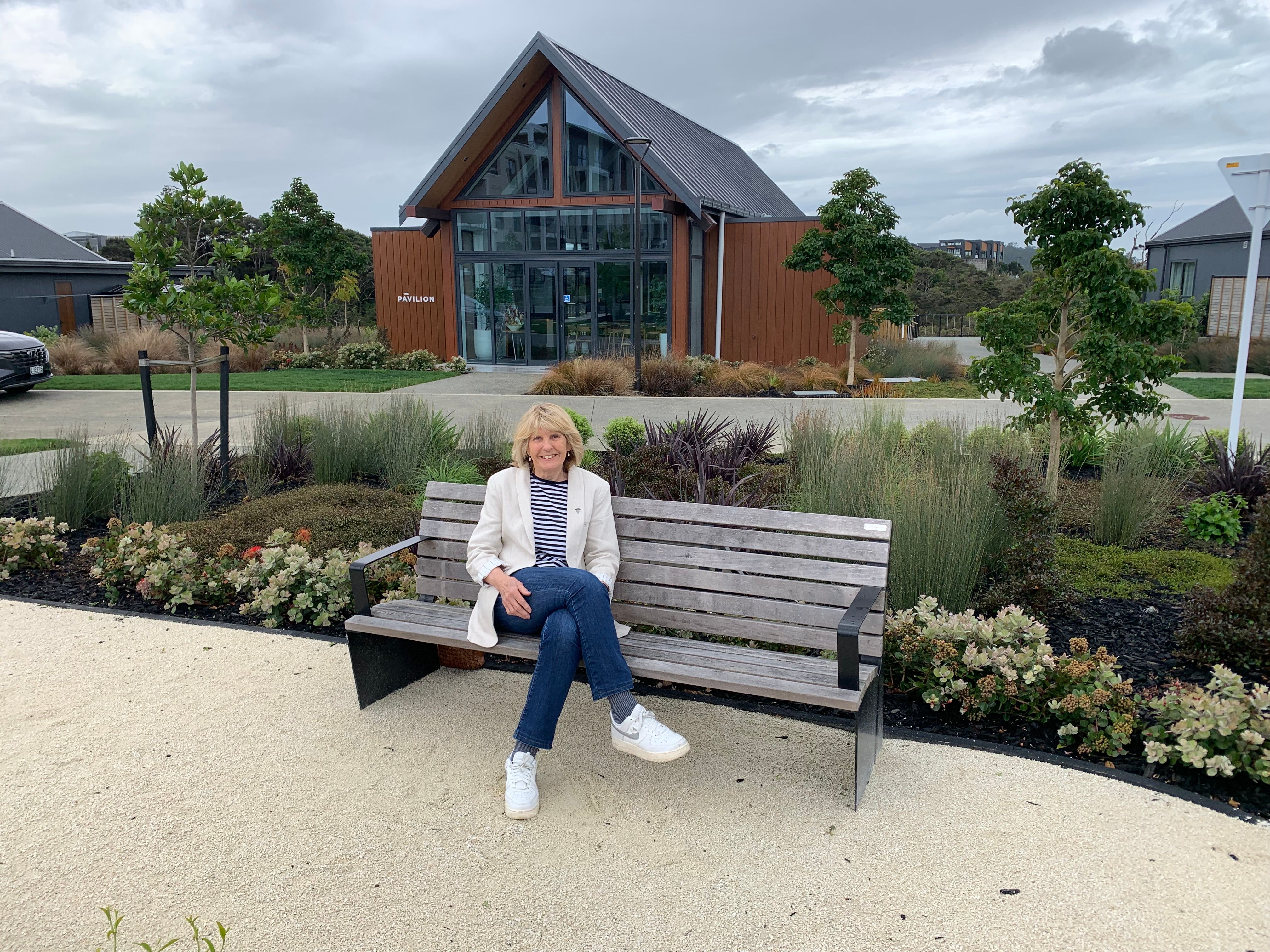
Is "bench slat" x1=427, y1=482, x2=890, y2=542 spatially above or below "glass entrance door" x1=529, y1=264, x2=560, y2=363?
below

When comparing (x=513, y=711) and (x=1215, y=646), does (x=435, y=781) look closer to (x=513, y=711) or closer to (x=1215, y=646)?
(x=513, y=711)

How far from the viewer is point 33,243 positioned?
31.0 m

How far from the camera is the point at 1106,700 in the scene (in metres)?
3.37

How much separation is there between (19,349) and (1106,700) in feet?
53.7

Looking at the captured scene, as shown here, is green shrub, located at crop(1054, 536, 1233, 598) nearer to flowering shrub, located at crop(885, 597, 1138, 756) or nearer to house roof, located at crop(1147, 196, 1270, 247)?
flowering shrub, located at crop(885, 597, 1138, 756)

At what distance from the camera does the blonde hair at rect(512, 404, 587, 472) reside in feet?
11.5

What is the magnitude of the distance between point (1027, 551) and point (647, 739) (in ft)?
7.28

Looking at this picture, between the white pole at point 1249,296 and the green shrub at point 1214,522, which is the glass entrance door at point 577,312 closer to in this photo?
the white pole at point 1249,296

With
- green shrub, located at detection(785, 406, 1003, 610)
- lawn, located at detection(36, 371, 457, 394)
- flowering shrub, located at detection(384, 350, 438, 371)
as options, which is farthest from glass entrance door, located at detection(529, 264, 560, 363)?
green shrub, located at detection(785, 406, 1003, 610)

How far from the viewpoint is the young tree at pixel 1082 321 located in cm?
566

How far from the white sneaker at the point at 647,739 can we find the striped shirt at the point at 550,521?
66 cm

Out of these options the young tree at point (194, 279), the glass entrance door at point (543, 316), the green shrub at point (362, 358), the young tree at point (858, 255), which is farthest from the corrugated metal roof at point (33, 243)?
the young tree at point (194, 279)

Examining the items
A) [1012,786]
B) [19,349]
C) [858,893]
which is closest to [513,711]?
[858,893]

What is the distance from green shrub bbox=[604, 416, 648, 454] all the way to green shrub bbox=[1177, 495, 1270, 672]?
14.1ft
